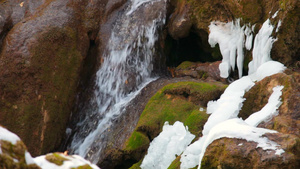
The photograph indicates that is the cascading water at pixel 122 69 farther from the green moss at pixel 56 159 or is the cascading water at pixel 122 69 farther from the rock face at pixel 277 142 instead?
the green moss at pixel 56 159

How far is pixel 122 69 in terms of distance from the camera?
28.2 ft

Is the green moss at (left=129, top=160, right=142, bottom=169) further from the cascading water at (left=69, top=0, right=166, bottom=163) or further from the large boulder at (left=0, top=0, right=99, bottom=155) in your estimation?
the large boulder at (left=0, top=0, right=99, bottom=155)

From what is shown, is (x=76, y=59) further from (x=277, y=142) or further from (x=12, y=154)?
(x=12, y=154)

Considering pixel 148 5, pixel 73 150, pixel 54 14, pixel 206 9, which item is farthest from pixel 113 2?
pixel 73 150

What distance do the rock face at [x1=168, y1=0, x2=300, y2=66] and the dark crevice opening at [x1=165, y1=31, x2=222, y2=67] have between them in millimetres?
294

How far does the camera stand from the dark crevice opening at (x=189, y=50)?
9.14m

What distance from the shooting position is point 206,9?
8.62 metres

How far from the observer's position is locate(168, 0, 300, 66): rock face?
6.55 metres

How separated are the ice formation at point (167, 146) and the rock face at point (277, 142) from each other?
1429mm

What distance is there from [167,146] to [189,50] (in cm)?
436

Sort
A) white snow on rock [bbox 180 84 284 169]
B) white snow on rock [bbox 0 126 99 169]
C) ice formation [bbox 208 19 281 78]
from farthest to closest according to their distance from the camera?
ice formation [bbox 208 19 281 78] < white snow on rock [bbox 180 84 284 169] < white snow on rock [bbox 0 126 99 169]

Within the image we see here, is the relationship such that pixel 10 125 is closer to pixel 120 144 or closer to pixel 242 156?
pixel 120 144

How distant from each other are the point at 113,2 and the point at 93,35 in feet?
4.26

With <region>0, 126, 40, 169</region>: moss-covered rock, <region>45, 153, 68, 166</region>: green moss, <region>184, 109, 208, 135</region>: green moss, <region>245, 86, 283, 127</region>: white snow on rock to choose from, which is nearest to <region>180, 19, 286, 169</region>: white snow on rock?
<region>245, 86, 283, 127</region>: white snow on rock
